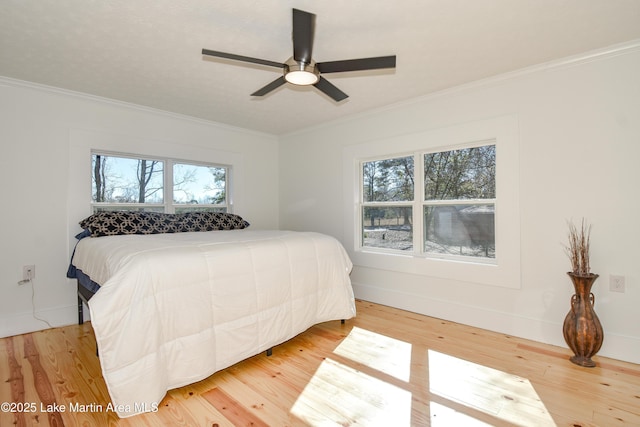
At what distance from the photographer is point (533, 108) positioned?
102 inches

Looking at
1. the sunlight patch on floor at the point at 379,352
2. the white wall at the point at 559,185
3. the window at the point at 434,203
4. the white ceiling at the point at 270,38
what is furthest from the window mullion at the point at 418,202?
the sunlight patch on floor at the point at 379,352

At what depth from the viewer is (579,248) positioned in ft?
7.56

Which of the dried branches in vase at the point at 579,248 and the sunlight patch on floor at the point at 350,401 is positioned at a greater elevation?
the dried branches in vase at the point at 579,248

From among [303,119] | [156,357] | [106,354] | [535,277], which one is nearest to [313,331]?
[156,357]

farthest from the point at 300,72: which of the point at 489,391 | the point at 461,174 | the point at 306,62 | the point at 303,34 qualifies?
the point at 489,391

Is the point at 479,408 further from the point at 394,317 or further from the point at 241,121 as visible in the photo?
the point at 241,121

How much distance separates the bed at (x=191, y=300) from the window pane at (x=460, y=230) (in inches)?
44.7

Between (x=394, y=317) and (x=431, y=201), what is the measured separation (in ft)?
4.18

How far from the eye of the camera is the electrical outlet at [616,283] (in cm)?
224

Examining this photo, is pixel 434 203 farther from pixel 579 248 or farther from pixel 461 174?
pixel 579 248

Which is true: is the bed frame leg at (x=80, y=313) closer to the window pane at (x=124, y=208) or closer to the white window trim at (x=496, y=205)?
the window pane at (x=124, y=208)

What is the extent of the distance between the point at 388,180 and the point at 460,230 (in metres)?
1.01

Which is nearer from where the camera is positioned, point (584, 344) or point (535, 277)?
point (584, 344)

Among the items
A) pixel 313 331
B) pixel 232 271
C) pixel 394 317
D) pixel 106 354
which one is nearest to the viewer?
pixel 106 354
